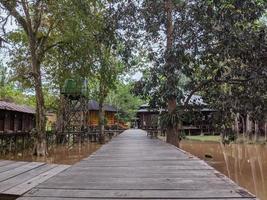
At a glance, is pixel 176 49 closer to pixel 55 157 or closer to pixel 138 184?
pixel 55 157

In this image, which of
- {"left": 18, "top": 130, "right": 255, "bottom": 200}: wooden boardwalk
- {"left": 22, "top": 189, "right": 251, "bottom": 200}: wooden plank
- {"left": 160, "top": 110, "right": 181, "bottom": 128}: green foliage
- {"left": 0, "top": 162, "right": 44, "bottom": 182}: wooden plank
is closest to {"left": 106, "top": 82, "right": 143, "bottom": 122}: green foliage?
{"left": 160, "top": 110, "right": 181, "bottom": 128}: green foliage

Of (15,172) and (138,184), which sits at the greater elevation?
(138,184)

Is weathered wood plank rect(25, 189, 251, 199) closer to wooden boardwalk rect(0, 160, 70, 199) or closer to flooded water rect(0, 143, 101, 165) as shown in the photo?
wooden boardwalk rect(0, 160, 70, 199)

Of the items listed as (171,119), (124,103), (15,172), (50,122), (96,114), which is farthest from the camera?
(124,103)

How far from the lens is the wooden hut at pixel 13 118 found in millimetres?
23461

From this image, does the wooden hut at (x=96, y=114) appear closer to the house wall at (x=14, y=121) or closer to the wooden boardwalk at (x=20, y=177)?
the house wall at (x=14, y=121)

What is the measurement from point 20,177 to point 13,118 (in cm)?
1924

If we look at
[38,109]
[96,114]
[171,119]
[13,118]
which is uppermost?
[96,114]

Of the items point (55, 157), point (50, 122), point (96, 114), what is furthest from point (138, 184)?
point (50, 122)

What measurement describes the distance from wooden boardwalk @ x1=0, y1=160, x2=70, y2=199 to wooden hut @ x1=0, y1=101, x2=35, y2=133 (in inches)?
413

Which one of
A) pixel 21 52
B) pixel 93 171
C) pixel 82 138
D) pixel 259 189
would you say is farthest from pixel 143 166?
pixel 82 138

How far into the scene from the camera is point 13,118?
1080 inches

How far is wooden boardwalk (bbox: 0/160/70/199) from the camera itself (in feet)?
22.6

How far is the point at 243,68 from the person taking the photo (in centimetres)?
1647
